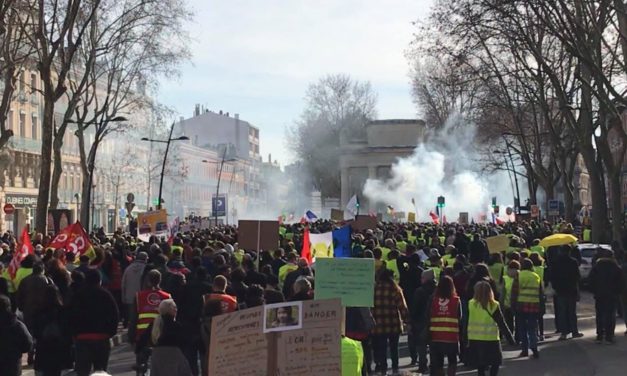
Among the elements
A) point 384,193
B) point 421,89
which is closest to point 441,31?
point 421,89

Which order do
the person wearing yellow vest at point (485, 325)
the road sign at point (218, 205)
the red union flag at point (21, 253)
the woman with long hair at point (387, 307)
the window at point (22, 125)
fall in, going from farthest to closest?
the window at point (22, 125)
the road sign at point (218, 205)
the red union flag at point (21, 253)
the woman with long hair at point (387, 307)
the person wearing yellow vest at point (485, 325)

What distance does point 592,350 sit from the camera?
53.5ft

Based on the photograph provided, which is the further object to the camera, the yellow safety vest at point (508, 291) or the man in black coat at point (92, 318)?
the yellow safety vest at point (508, 291)

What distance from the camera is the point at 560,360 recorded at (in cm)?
1530

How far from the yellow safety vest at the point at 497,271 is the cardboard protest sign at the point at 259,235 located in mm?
4924

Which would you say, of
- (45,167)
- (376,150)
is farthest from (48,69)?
(376,150)

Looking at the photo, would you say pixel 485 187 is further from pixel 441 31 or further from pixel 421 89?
pixel 441 31

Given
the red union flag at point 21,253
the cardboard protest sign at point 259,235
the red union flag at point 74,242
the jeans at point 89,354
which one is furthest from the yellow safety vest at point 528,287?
the red union flag at point 74,242

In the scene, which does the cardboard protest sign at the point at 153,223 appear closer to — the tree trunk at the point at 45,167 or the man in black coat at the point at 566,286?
the tree trunk at the point at 45,167

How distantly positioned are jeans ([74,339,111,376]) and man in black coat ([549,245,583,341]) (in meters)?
8.57

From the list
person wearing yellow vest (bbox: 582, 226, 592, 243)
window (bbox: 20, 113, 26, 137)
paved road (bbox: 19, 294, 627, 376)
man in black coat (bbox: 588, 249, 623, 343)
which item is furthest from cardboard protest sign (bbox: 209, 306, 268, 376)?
window (bbox: 20, 113, 26, 137)

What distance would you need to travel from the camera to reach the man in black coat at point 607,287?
16.9 m

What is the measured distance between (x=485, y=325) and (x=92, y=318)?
4576mm

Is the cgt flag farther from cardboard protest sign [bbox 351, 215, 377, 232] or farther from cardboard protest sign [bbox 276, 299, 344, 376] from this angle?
cardboard protest sign [bbox 351, 215, 377, 232]
